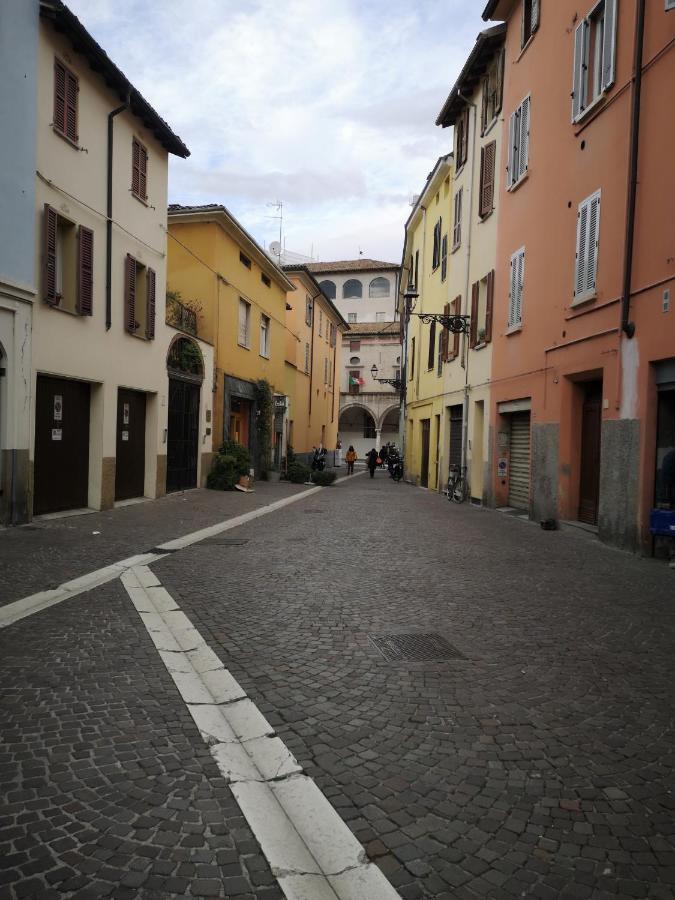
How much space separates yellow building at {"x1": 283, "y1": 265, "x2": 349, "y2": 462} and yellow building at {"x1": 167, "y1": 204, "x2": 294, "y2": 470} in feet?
13.5

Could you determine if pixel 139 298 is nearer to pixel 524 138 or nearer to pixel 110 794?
pixel 524 138

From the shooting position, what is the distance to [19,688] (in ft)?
11.0

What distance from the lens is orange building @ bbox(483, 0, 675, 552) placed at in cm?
823

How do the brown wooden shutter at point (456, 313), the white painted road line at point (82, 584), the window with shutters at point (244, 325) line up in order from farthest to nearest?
1. the window with shutters at point (244, 325)
2. the brown wooden shutter at point (456, 313)
3. the white painted road line at point (82, 584)

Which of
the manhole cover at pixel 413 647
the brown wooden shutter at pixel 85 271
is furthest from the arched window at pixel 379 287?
the manhole cover at pixel 413 647

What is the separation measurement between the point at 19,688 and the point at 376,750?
A: 2.04 m

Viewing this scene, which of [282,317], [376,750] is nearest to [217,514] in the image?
[376,750]

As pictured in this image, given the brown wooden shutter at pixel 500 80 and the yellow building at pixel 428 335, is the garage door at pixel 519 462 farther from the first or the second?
the brown wooden shutter at pixel 500 80

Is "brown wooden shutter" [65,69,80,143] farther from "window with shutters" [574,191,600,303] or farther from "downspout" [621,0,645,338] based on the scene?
"downspout" [621,0,645,338]

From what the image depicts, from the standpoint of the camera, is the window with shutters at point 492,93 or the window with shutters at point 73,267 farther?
the window with shutters at point 492,93

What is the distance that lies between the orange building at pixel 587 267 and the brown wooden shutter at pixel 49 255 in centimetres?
888

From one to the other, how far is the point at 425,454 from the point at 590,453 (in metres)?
13.7

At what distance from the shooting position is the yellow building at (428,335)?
2072 centimetres

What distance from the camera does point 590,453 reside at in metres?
10.6
